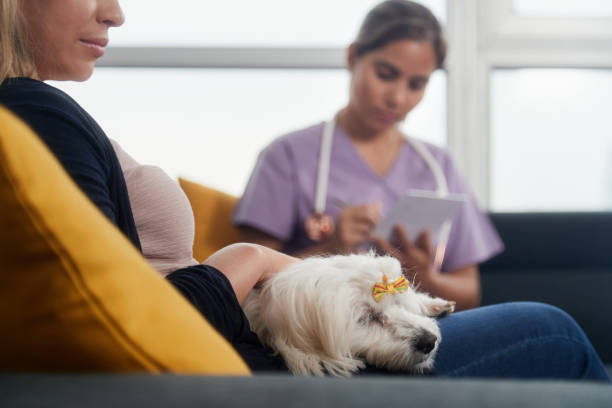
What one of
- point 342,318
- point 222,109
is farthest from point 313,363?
point 222,109

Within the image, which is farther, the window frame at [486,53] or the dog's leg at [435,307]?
the window frame at [486,53]

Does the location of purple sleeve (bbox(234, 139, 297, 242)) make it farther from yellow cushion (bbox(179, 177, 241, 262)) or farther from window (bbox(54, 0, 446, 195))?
window (bbox(54, 0, 446, 195))

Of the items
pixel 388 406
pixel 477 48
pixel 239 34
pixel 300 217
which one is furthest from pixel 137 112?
pixel 388 406

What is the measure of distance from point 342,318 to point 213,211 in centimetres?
91

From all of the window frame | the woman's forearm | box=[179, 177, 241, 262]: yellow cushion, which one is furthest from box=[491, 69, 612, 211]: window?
the woman's forearm

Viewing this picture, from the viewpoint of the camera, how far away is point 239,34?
8.26ft

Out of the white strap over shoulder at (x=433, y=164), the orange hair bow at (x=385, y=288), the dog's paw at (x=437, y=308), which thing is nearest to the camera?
the orange hair bow at (x=385, y=288)

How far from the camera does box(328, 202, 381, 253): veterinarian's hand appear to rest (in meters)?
1.58

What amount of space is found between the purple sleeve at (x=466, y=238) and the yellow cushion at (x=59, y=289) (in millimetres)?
1575

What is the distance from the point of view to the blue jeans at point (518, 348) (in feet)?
2.77

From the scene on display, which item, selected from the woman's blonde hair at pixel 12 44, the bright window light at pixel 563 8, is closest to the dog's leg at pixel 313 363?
the woman's blonde hair at pixel 12 44

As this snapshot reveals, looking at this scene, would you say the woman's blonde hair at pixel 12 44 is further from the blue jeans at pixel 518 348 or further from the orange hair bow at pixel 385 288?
the blue jeans at pixel 518 348

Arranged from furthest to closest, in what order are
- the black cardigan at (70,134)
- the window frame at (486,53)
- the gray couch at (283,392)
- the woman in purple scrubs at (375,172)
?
the window frame at (486,53) → the woman in purple scrubs at (375,172) → the black cardigan at (70,134) → the gray couch at (283,392)

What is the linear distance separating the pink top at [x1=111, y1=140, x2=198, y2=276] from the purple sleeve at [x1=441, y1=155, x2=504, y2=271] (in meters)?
1.25
